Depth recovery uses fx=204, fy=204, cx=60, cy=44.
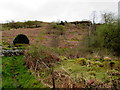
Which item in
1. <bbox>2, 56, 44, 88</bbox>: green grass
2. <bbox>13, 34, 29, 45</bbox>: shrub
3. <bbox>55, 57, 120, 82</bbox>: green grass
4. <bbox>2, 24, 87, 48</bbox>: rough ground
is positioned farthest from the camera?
<bbox>2, 24, 87, 48</bbox>: rough ground

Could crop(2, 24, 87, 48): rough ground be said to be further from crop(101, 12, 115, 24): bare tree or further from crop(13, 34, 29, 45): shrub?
crop(101, 12, 115, 24): bare tree

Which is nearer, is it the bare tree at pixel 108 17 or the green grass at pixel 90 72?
the green grass at pixel 90 72

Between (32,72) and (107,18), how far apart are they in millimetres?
17357

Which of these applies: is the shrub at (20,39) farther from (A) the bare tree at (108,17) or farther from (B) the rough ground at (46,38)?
(A) the bare tree at (108,17)

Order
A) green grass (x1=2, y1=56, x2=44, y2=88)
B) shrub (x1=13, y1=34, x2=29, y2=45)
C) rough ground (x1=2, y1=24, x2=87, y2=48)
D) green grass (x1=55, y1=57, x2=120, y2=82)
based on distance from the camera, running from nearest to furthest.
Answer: green grass (x1=2, y1=56, x2=44, y2=88) → green grass (x1=55, y1=57, x2=120, y2=82) → shrub (x1=13, y1=34, x2=29, y2=45) → rough ground (x1=2, y1=24, x2=87, y2=48)

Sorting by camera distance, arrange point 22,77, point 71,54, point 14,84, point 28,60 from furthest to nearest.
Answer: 1. point 71,54
2. point 28,60
3. point 22,77
4. point 14,84

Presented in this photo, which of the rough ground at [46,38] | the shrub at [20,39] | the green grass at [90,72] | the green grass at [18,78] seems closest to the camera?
the green grass at [18,78]

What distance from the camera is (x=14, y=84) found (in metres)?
9.38

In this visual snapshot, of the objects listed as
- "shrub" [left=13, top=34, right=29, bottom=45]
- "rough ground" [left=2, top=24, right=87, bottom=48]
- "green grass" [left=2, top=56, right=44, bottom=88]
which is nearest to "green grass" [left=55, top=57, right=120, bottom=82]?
"green grass" [left=2, top=56, right=44, bottom=88]

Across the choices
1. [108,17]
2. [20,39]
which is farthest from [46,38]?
[108,17]

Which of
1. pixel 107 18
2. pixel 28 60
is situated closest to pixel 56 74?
pixel 28 60

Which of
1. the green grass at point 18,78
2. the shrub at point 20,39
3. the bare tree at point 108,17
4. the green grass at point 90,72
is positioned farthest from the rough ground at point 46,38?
the green grass at point 90,72

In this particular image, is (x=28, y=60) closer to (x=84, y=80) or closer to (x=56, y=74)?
(x=56, y=74)

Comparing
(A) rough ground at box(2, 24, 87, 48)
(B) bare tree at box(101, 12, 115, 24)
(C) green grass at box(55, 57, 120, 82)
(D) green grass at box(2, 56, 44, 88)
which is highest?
(B) bare tree at box(101, 12, 115, 24)
